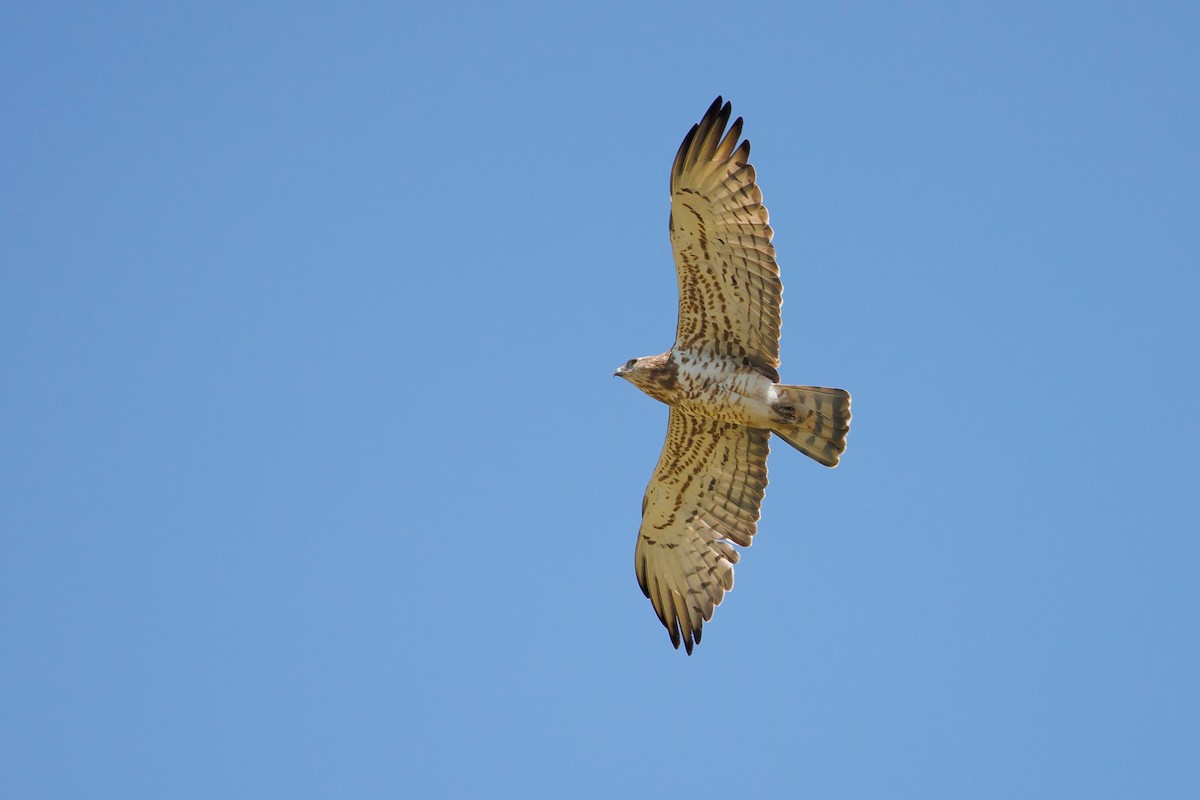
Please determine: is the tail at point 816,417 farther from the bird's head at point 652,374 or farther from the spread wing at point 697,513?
the bird's head at point 652,374

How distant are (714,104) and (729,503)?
359 centimetres

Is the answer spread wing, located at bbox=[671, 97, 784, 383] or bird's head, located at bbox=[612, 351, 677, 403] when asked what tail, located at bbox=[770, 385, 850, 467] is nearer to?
spread wing, located at bbox=[671, 97, 784, 383]

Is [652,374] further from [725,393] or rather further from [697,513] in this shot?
[697,513]

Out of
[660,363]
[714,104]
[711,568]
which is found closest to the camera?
[714,104]

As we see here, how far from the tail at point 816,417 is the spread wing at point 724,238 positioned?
0.73 feet

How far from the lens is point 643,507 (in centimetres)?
1271

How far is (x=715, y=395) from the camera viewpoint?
11.4 meters

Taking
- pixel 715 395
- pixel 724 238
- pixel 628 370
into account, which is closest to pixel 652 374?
pixel 628 370

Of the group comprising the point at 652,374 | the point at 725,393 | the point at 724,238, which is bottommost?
the point at 725,393

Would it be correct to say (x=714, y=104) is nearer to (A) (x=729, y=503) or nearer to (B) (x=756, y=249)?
(B) (x=756, y=249)

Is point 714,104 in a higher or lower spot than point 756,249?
higher

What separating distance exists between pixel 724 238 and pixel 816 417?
167cm

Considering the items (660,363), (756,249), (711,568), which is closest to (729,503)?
(711,568)

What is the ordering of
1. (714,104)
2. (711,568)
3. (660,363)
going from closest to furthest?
1. (714,104)
2. (660,363)
3. (711,568)
